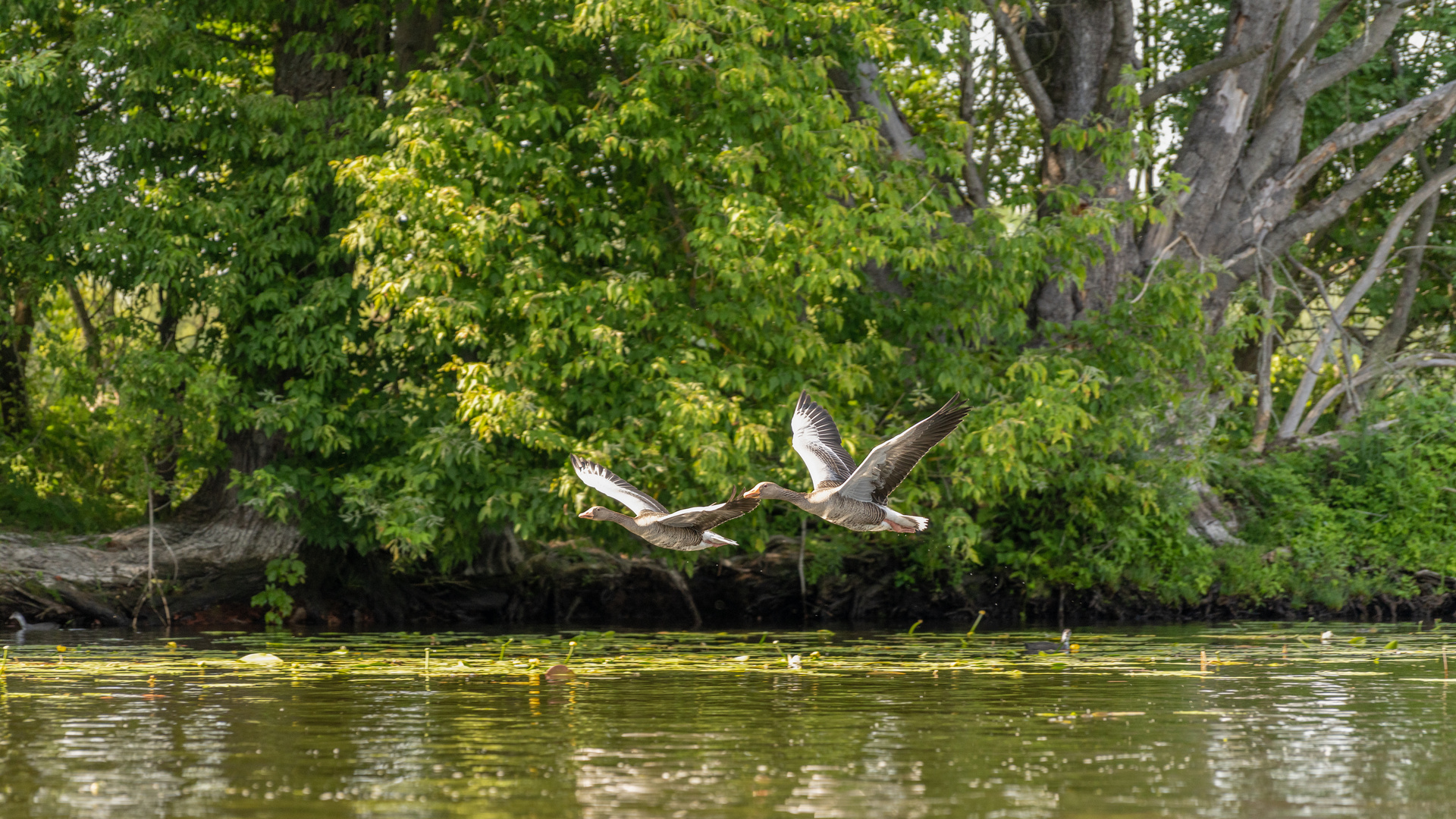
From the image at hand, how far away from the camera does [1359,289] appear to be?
23.9m

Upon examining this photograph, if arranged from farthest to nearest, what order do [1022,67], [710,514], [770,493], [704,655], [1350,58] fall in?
[1350,58], [1022,67], [704,655], [710,514], [770,493]

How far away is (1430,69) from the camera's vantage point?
2419 cm

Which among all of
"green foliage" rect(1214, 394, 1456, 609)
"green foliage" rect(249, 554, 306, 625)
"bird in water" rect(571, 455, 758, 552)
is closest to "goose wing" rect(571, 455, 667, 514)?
"bird in water" rect(571, 455, 758, 552)

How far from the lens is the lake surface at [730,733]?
6426 mm

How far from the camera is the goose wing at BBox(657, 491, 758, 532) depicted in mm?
9852

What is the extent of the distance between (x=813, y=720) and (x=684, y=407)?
6409 mm

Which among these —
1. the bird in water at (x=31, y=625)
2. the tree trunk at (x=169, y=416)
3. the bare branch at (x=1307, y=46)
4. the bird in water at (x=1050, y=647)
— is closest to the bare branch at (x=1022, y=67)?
the bare branch at (x=1307, y=46)

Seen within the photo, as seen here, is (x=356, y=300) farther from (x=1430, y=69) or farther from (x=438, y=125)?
(x=1430, y=69)

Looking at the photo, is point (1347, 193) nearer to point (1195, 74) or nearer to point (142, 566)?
point (1195, 74)

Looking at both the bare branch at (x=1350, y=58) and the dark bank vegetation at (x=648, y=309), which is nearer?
the dark bank vegetation at (x=648, y=309)

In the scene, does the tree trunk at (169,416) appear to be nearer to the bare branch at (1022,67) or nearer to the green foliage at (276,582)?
the green foliage at (276,582)

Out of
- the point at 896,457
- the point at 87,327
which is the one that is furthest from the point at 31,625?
the point at 896,457

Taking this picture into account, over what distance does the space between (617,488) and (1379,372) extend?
1603 cm

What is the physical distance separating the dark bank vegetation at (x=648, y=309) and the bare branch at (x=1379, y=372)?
0.61 m
